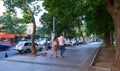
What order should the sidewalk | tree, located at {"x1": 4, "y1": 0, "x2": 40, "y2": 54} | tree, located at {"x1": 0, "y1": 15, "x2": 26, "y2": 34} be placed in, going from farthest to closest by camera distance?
tree, located at {"x1": 0, "y1": 15, "x2": 26, "y2": 34}
tree, located at {"x1": 4, "y1": 0, "x2": 40, "y2": 54}
the sidewalk

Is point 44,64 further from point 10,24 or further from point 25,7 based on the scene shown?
point 10,24

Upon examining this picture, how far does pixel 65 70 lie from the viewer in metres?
11.2

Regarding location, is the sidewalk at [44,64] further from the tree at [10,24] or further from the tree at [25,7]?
the tree at [10,24]

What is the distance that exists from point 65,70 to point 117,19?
11.4 feet

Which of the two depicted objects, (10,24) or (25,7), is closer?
(25,7)

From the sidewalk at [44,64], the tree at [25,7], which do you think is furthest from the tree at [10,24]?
the sidewalk at [44,64]

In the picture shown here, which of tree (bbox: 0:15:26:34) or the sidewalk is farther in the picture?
tree (bbox: 0:15:26:34)

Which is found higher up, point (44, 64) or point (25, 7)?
point (25, 7)

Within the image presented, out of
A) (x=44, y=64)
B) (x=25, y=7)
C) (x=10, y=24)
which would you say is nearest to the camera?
(x=44, y=64)

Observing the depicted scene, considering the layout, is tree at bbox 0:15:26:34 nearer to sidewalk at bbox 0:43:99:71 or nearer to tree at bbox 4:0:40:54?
tree at bbox 4:0:40:54

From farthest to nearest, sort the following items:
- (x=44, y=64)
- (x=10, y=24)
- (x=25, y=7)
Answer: (x=10, y=24) < (x=25, y=7) < (x=44, y=64)

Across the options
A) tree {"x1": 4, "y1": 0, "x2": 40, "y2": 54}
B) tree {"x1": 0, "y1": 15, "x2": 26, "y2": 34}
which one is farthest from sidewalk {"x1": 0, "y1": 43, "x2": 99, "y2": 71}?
tree {"x1": 0, "y1": 15, "x2": 26, "y2": 34}

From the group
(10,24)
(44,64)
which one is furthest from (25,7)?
(10,24)

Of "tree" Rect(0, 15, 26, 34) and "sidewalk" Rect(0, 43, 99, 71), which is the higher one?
"tree" Rect(0, 15, 26, 34)
